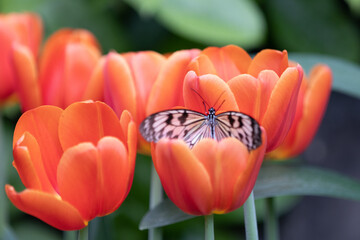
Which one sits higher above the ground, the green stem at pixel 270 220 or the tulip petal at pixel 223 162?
the tulip petal at pixel 223 162

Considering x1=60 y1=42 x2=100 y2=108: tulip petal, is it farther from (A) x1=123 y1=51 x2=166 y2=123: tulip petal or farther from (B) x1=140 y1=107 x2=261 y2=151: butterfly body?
(B) x1=140 y1=107 x2=261 y2=151: butterfly body

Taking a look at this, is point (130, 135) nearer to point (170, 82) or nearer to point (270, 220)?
point (170, 82)

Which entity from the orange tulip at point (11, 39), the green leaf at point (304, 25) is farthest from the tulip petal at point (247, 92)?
the green leaf at point (304, 25)

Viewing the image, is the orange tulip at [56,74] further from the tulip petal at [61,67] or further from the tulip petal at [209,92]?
the tulip petal at [209,92]

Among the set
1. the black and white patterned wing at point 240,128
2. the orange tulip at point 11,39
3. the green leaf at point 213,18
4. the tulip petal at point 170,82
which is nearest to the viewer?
the black and white patterned wing at point 240,128

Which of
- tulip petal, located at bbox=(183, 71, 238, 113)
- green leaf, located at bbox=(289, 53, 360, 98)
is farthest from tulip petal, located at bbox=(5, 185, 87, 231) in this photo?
green leaf, located at bbox=(289, 53, 360, 98)

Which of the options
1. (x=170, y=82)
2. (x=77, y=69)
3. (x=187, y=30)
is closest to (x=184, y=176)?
(x=170, y=82)

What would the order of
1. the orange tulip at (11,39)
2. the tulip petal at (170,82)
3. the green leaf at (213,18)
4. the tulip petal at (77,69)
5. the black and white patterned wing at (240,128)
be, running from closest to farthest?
the black and white patterned wing at (240,128)
the tulip petal at (170,82)
the tulip petal at (77,69)
the orange tulip at (11,39)
the green leaf at (213,18)
